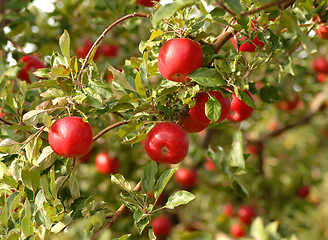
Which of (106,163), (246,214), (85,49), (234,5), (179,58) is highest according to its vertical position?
(234,5)

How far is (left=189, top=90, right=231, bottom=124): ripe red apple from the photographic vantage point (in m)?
1.21

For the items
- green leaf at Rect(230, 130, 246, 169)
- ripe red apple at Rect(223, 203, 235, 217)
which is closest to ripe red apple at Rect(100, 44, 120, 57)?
green leaf at Rect(230, 130, 246, 169)

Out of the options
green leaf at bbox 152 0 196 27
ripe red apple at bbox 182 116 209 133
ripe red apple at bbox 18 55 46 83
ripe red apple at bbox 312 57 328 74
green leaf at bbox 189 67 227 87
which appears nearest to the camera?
green leaf at bbox 152 0 196 27

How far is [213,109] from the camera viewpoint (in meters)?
1.15

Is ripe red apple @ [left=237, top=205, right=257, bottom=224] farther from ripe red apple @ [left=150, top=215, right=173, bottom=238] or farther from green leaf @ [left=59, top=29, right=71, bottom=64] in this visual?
green leaf @ [left=59, top=29, right=71, bottom=64]

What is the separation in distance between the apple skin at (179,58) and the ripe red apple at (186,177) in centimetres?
201

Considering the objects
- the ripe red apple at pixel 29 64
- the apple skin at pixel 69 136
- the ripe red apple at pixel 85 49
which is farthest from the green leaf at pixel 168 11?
the ripe red apple at pixel 85 49

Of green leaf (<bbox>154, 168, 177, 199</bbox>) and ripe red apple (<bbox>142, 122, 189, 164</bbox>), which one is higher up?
Answer: ripe red apple (<bbox>142, 122, 189, 164</bbox>)

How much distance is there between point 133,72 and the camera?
1312mm

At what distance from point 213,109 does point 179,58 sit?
0.18 metres

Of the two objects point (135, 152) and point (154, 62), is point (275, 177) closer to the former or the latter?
point (135, 152)

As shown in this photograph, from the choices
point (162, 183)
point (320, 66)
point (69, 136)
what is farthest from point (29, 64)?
point (320, 66)

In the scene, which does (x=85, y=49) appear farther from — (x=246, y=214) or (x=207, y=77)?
(x=246, y=214)

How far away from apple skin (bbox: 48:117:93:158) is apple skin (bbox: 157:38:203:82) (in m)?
0.30
